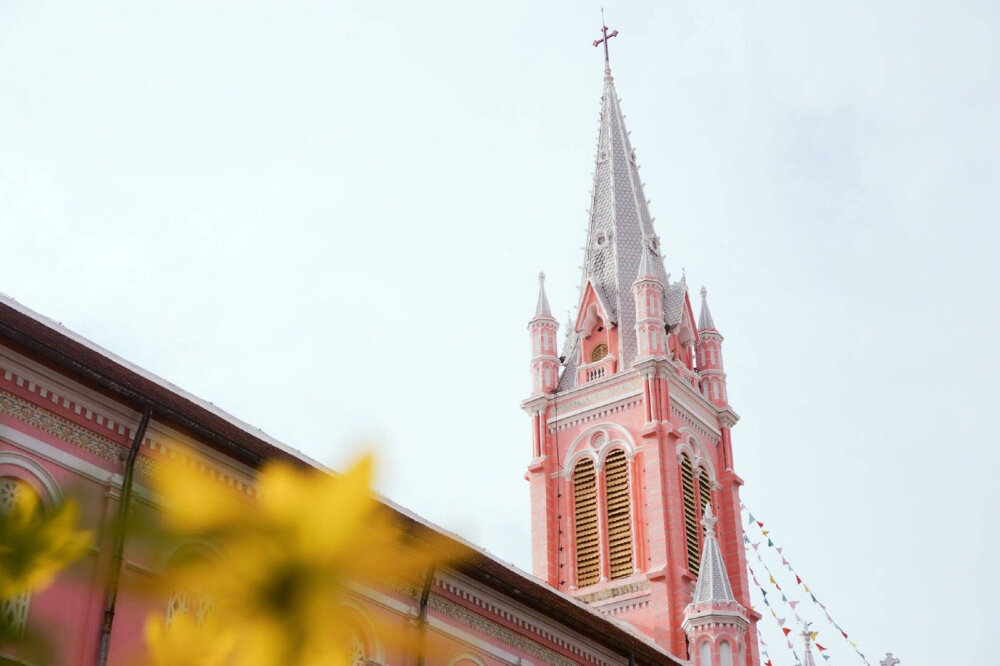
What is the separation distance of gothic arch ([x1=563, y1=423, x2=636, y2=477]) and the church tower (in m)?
0.04

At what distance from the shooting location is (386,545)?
6992 mm

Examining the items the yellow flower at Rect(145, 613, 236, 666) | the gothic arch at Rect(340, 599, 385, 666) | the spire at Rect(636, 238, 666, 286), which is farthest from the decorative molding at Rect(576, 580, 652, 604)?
the yellow flower at Rect(145, 613, 236, 666)

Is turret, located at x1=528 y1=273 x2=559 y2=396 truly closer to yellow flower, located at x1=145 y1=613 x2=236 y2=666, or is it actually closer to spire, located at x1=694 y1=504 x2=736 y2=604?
spire, located at x1=694 y1=504 x2=736 y2=604

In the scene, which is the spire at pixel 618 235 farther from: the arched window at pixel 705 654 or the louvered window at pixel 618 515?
the arched window at pixel 705 654

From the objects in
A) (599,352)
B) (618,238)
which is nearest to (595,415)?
(599,352)

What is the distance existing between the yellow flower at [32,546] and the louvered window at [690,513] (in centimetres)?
3213

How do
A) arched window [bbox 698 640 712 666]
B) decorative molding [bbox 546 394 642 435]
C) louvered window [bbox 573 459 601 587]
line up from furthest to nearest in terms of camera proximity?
decorative molding [bbox 546 394 642 435], louvered window [bbox 573 459 601 587], arched window [bbox 698 640 712 666]

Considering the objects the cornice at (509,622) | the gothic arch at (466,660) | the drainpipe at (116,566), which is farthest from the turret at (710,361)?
the drainpipe at (116,566)

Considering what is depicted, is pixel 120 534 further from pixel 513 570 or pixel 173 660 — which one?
pixel 513 570

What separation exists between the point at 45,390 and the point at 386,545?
896cm

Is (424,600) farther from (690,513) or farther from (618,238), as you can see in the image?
(618,238)

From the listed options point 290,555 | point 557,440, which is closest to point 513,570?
point 290,555

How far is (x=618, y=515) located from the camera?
37000 mm

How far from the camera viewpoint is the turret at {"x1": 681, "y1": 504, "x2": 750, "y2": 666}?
26.8m
